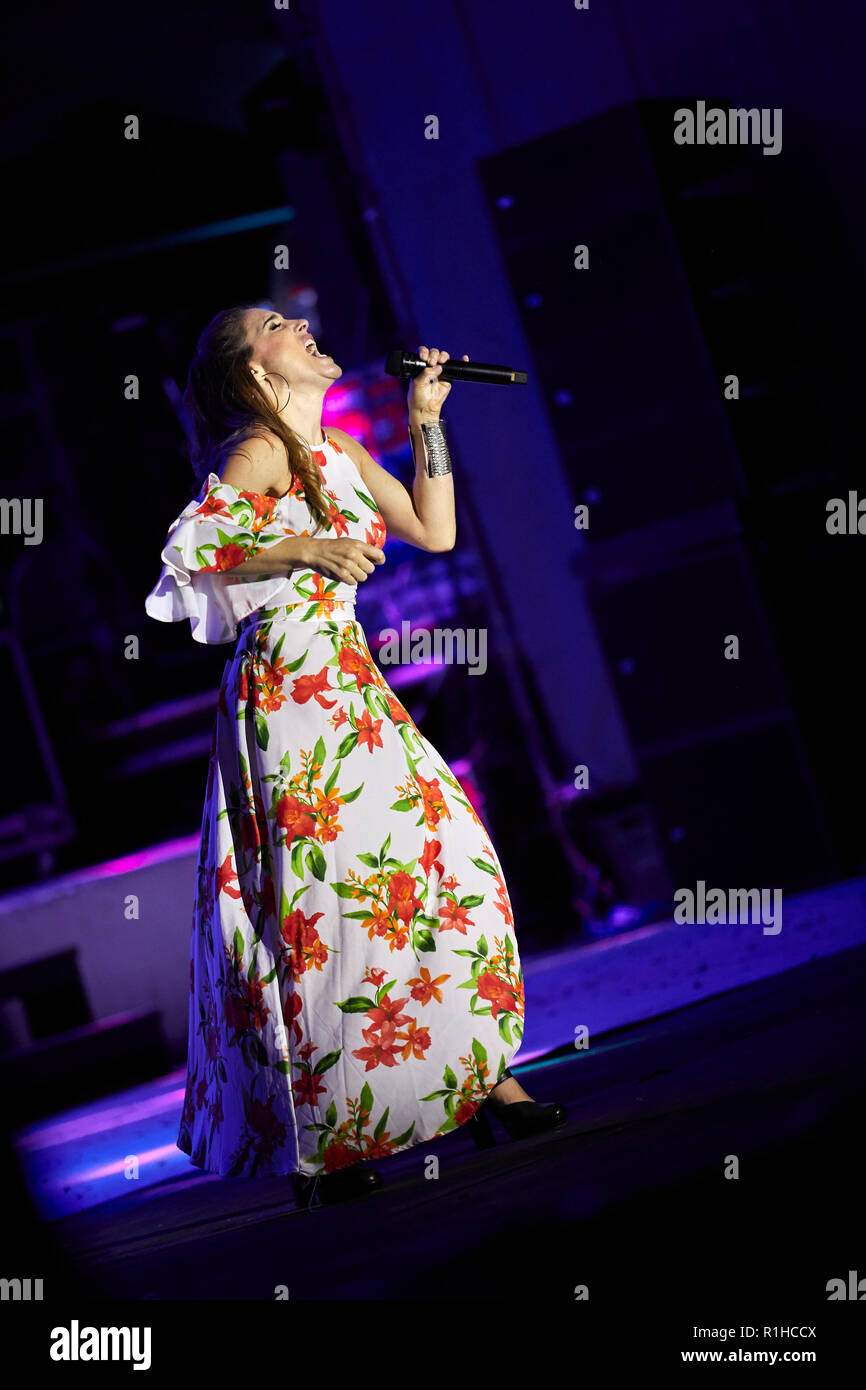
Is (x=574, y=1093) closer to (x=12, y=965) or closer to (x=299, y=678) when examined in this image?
(x=299, y=678)

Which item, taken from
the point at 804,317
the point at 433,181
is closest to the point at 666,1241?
Result: the point at 804,317

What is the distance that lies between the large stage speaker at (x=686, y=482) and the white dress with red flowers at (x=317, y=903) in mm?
1858

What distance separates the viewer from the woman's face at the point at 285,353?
1.82 metres

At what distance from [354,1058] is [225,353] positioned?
1028 mm

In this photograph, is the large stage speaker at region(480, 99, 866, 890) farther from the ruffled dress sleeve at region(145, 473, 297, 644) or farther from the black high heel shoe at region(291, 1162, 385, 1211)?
the black high heel shoe at region(291, 1162, 385, 1211)

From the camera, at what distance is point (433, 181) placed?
4320 millimetres

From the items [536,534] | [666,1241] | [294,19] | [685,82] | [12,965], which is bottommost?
[666,1241]

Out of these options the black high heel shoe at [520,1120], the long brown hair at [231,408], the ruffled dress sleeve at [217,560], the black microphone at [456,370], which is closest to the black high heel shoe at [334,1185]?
the black high heel shoe at [520,1120]

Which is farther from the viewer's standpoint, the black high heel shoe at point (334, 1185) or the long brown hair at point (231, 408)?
the long brown hair at point (231, 408)

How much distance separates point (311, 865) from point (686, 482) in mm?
2193

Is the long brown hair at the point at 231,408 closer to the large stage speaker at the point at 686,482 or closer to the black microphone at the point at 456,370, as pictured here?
the black microphone at the point at 456,370

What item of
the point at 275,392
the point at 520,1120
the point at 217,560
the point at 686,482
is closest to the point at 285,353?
the point at 275,392

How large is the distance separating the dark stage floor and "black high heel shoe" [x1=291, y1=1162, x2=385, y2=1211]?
3 cm

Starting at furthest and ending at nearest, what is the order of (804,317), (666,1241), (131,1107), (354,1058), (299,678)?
(804,317) → (131,1107) → (299,678) → (354,1058) → (666,1241)
